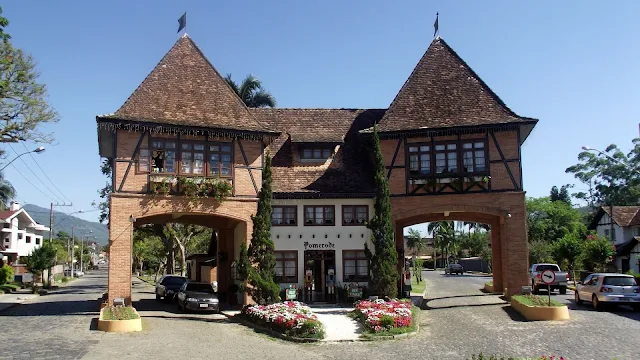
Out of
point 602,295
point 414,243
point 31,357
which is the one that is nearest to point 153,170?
point 31,357

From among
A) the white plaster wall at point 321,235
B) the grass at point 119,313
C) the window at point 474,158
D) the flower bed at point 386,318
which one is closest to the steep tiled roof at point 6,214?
the white plaster wall at point 321,235

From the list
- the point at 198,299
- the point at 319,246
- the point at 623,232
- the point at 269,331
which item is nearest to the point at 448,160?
the point at 319,246

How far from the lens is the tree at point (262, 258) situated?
23.5m

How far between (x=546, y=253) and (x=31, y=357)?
51.4 meters

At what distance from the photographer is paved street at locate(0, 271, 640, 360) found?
15547mm

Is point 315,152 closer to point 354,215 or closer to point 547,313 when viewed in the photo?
point 354,215

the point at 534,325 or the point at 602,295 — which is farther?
the point at 602,295

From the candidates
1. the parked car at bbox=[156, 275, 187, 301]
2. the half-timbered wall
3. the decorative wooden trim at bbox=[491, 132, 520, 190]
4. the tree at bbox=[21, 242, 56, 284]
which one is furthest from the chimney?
the decorative wooden trim at bbox=[491, 132, 520, 190]

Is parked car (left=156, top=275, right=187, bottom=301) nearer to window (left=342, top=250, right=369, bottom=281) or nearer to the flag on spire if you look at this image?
window (left=342, top=250, right=369, bottom=281)

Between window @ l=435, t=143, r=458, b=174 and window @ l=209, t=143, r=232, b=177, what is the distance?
9.51m

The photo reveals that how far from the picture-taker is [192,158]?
25688mm

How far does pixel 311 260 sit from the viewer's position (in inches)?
1099

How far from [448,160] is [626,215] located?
132 feet

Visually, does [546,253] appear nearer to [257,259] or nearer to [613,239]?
[613,239]
